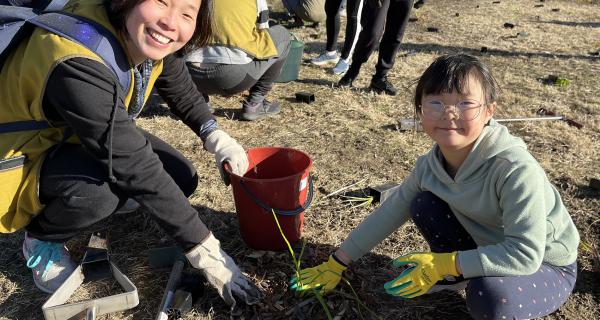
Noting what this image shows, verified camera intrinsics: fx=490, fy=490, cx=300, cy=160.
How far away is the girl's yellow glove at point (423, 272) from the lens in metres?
1.64

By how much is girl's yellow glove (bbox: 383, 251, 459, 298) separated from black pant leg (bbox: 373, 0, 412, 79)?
9.68ft

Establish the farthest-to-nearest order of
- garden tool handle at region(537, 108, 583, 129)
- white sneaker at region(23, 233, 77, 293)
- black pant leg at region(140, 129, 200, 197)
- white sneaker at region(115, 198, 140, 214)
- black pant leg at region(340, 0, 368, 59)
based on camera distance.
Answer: black pant leg at region(340, 0, 368, 59) → garden tool handle at region(537, 108, 583, 129) → white sneaker at region(115, 198, 140, 214) → black pant leg at region(140, 129, 200, 197) → white sneaker at region(23, 233, 77, 293)

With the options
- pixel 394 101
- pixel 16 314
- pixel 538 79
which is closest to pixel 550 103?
pixel 538 79

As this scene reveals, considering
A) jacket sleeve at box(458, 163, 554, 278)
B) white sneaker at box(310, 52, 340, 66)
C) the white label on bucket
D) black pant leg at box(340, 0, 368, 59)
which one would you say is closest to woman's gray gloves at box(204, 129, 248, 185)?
the white label on bucket

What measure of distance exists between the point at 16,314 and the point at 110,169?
84cm

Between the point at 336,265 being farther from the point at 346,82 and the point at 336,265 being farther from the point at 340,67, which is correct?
the point at 340,67

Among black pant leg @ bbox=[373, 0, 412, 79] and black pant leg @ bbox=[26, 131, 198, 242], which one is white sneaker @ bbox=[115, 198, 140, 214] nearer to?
black pant leg @ bbox=[26, 131, 198, 242]

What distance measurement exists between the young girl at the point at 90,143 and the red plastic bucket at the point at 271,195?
0.91 feet

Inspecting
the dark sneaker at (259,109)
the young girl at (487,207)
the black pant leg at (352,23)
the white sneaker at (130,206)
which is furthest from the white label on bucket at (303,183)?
the black pant leg at (352,23)

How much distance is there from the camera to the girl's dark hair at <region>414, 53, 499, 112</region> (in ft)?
5.13

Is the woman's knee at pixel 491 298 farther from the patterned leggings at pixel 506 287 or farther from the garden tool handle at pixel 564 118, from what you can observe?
the garden tool handle at pixel 564 118

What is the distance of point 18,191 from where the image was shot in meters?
1.88

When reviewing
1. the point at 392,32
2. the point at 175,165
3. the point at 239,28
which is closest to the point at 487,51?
the point at 392,32

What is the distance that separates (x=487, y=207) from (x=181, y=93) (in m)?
1.49
